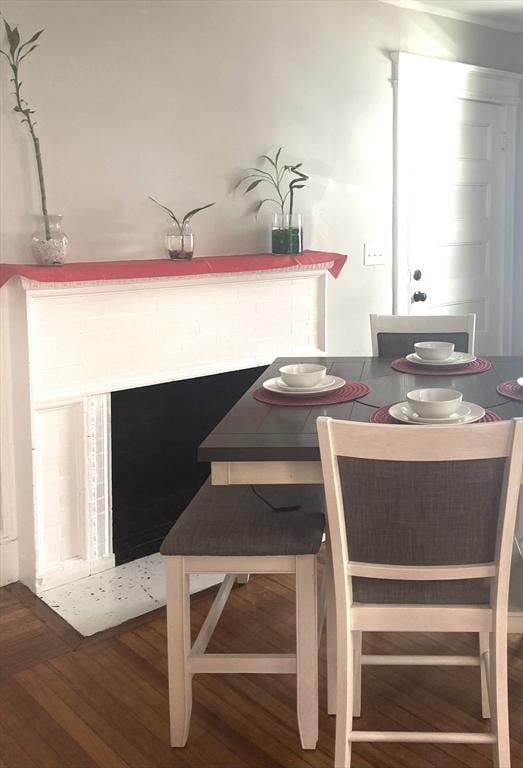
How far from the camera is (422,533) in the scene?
172 centimetres

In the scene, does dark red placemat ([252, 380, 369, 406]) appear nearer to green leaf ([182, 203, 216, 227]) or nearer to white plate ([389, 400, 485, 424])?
white plate ([389, 400, 485, 424])

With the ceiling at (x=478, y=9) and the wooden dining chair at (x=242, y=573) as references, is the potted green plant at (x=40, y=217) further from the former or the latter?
the ceiling at (x=478, y=9)

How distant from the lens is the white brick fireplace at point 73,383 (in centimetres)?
280

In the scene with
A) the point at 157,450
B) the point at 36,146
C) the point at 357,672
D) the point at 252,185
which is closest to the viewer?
the point at 357,672

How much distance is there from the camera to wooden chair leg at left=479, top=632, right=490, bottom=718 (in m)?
2.02

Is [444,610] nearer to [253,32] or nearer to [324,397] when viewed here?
[324,397]

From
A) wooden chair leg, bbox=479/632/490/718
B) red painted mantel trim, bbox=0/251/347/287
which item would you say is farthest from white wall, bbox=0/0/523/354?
wooden chair leg, bbox=479/632/490/718

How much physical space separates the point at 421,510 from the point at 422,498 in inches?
1.2

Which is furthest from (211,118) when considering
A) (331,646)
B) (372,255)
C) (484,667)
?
(484,667)

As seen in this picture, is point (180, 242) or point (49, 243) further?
point (180, 242)

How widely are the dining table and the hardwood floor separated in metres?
0.43

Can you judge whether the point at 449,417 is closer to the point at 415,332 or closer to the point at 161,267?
the point at 415,332

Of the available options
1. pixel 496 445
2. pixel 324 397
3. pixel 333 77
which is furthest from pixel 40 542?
pixel 333 77

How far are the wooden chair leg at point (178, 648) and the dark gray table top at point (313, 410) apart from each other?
1.08 ft
